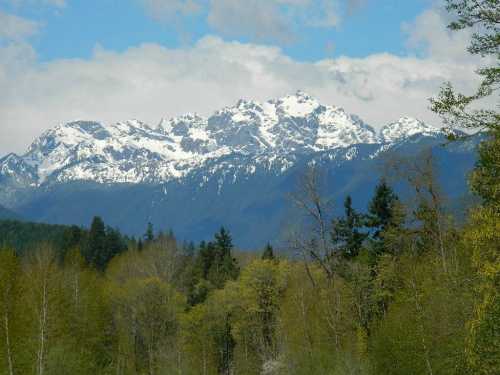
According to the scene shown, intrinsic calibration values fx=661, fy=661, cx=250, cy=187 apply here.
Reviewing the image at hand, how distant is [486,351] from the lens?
19453 mm

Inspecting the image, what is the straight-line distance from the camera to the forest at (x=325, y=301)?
63.4 ft

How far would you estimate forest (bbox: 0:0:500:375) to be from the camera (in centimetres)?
1933

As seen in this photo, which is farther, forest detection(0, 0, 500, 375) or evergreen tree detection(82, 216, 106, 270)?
evergreen tree detection(82, 216, 106, 270)

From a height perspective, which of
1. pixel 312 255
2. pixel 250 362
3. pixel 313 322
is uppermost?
pixel 312 255

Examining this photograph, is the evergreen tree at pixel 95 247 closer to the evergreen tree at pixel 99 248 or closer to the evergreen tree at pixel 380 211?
the evergreen tree at pixel 99 248

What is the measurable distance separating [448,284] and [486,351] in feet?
24.4

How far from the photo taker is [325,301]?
40.3 meters

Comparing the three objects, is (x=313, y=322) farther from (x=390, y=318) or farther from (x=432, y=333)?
(x=432, y=333)

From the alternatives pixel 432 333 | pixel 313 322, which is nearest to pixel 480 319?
pixel 432 333

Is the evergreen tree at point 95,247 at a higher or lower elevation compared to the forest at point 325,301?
higher

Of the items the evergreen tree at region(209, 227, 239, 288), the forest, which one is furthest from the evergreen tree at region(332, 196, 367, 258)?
the evergreen tree at region(209, 227, 239, 288)

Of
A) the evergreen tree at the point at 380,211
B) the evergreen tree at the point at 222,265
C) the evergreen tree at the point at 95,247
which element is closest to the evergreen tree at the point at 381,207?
the evergreen tree at the point at 380,211

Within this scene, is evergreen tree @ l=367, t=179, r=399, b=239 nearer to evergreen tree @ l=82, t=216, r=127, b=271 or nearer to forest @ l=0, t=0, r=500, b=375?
forest @ l=0, t=0, r=500, b=375

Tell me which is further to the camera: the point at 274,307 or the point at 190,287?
the point at 190,287
